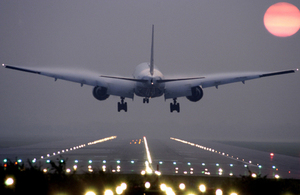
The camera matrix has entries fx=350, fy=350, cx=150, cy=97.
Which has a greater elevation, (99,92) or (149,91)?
(99,92)

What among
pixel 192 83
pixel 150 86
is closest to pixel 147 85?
pixel 150 86

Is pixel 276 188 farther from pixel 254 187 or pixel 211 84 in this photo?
pixel 211 84

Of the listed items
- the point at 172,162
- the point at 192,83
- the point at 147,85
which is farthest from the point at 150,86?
the point at 172,162

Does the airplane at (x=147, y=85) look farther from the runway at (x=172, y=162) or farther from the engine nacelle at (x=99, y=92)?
the runway at (x=172, y=162)

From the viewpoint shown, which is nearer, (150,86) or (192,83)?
(150,86)

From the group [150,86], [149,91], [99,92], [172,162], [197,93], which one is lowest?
[172,162]

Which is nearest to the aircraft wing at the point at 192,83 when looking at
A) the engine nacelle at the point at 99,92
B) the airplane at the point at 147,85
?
the airplane at the point at 147,85

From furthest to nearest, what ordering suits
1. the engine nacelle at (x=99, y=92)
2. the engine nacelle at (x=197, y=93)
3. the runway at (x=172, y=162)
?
the engine nacelle at (x=197, y=93), the engine nacelle at (x=99, y=92), the runway at (x=172, y=162)

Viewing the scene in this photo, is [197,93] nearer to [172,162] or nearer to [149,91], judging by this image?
[149,91]

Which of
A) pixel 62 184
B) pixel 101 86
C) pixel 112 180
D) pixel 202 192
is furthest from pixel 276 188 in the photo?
pixel 101 86

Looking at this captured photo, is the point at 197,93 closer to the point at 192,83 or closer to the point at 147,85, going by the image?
the point at 192,83

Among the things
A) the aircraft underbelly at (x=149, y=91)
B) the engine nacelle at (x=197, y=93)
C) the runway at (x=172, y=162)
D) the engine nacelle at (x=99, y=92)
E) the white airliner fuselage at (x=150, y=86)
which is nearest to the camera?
the runway at (x=172, y=162)

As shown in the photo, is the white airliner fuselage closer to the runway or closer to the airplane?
the airplane

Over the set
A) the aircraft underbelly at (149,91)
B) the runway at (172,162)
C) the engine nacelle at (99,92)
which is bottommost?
the runway at (172,162)
